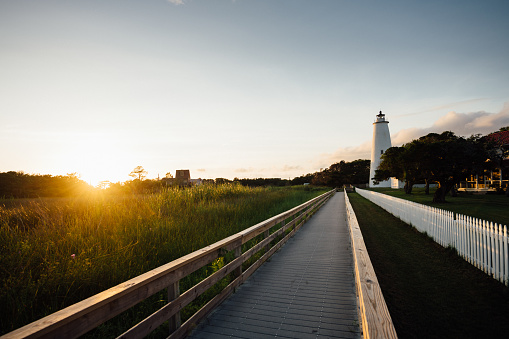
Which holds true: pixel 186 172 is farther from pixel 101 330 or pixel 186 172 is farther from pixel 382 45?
pixel 101 330

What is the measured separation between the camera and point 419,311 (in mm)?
4035

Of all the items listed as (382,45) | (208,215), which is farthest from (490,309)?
(382,45)

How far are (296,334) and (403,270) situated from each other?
4233mm

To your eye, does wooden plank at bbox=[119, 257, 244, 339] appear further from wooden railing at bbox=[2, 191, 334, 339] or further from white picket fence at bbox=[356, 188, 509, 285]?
white picket fence at bbox=[356, 188, 509, 285]

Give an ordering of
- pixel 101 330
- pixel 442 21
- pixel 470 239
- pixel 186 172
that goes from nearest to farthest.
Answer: pixel 101 330
pixel 470 239
pixel 442 21
pixel 186 172

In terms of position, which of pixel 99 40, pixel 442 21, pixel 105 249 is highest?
pixel 442 21

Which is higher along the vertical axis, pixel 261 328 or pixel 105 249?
pixel 105 249

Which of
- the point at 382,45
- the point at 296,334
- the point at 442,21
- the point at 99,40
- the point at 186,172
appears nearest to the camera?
the point at 296,334

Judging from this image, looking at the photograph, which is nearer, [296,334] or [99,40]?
[296,334]

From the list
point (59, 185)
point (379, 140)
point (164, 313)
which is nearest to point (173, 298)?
point (164, 313)

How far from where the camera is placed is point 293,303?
12.7 ft

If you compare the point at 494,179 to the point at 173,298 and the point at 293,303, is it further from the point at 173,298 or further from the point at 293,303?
the point at 173,298

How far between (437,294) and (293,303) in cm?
285

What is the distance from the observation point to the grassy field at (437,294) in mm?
3547
